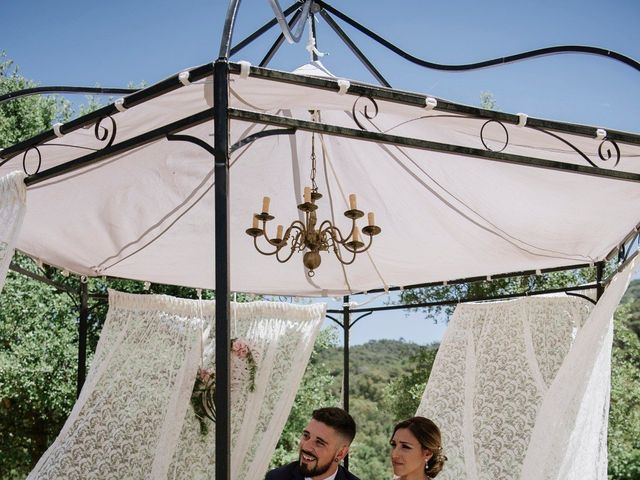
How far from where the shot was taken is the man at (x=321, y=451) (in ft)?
11.9

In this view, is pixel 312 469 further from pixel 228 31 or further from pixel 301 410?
pixel 301 410

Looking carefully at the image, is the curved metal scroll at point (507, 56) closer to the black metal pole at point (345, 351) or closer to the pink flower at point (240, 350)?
the pink flower at point (240, 350)

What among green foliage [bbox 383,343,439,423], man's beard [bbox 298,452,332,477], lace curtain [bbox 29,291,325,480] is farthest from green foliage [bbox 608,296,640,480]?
man's beard [bbox 298,452,332,477]

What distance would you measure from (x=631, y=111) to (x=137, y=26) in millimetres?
10360

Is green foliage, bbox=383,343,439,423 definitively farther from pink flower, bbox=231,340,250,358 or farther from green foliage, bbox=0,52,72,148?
green foliage, bbox=0,52,72,148

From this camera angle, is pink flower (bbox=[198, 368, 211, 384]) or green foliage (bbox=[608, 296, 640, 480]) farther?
green foliage (bbox=[608, 296, 640, 480])

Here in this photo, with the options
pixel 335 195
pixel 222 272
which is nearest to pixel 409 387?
pixel 335 195

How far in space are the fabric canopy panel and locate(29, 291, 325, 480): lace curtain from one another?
322 millimetres

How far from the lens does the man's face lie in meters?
3.63

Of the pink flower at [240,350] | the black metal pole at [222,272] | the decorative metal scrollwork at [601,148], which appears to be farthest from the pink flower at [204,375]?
the decorative metal scrollwork at [601,148]

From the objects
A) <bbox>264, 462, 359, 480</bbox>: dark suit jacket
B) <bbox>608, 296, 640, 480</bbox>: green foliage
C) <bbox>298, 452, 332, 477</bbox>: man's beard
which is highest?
<bbox>608, 296, 640, 480</bbox>: green foliage

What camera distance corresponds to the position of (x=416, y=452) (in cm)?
364

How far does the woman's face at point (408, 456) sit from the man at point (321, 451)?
244mm

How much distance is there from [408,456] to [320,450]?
16.6 inches
